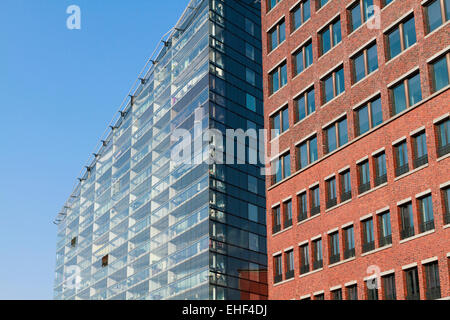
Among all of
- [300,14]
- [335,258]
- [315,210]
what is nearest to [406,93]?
[315,210]

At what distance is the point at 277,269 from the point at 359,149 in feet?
42.4

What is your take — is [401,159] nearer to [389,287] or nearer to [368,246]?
[368,246]

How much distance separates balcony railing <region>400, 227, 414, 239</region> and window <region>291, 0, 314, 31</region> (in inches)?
850

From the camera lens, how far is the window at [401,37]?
45681 mm

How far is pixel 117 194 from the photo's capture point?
10150 centimetres

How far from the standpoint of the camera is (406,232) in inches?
1687

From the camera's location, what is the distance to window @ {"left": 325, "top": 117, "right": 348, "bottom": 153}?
5062 cm

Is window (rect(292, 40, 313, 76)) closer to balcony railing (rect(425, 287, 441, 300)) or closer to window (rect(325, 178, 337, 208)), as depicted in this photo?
window (rect(325, 178, 337, 208))

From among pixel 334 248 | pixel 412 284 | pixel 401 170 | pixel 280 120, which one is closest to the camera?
pixel 412 284

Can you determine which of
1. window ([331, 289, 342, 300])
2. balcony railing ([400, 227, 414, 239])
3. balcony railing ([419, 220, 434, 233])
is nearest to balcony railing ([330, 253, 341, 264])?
window ([331, 289, 342, 300])

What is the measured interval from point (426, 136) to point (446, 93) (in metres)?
Result: 2.82

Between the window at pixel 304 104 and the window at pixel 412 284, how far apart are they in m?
17.1

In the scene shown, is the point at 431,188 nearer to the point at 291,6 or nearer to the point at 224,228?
the point at 291,6
